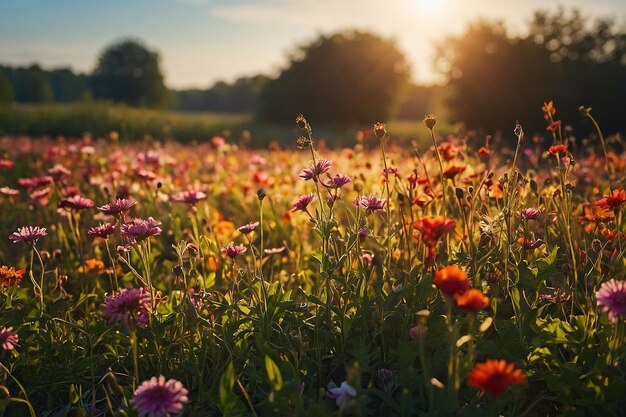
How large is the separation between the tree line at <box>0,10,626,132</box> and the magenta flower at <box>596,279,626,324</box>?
4229mm

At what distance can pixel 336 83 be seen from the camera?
2678cm

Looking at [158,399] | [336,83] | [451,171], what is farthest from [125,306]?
[336,83]

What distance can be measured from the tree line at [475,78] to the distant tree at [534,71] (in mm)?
30

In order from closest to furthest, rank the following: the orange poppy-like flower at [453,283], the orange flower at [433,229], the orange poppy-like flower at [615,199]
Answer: the orange poppy-like flower at [453,283]
the orange flower at [433,229]
the orange poppy-like flower at [615,199]

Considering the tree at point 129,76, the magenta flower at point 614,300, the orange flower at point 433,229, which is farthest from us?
the tree at point 129,76

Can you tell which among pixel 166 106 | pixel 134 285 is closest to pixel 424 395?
pixel 134 285

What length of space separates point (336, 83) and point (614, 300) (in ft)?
85.9

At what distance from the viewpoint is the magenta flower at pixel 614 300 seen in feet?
4.39

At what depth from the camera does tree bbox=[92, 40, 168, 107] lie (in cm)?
5616

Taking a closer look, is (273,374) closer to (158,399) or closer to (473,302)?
(158,399)

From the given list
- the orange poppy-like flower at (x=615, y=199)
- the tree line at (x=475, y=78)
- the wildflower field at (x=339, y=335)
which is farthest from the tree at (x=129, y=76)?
the orange poppy-like flower at (x=615, y=199)

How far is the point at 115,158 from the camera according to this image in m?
5.02

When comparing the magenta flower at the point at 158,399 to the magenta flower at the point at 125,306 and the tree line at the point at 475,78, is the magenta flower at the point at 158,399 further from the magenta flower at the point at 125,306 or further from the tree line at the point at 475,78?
the tree line at the point at 475,78

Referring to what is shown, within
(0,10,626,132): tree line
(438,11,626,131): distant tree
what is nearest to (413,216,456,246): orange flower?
(0,10,626,132): tree line
